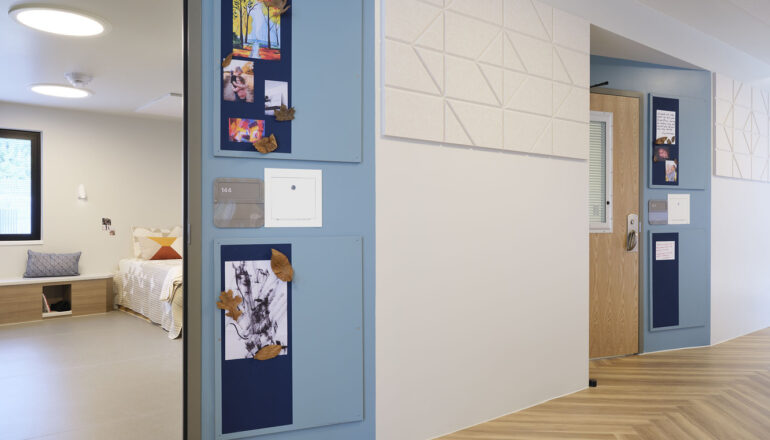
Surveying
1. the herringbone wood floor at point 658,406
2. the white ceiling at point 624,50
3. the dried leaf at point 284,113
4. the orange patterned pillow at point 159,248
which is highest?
the white ceiling at point 624,50

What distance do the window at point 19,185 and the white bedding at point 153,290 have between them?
3.87 ft

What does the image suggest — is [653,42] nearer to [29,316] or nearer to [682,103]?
[682,103]

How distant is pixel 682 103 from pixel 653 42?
0.85 m

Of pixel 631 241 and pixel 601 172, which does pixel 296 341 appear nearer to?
pixel 601 172

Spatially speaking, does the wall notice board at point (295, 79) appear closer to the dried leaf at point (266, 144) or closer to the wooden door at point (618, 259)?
the dried leaf at point (266, 144)

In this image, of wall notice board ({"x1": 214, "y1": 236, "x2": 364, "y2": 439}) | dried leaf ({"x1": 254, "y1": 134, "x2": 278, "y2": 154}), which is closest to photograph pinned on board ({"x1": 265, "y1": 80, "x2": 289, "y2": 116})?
dried leaf ({"x1": 254, "y1": 134, "x2": 278, "y2": 154})

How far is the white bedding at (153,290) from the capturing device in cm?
492

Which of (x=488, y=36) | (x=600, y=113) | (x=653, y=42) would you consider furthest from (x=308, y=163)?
(x=653, y=42)

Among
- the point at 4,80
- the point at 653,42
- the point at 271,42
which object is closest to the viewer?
the point at 271,42

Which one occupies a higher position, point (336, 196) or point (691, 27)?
point (691, 27)

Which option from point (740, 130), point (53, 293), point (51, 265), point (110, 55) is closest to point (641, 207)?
point (740, 130)

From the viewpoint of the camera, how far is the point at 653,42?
12.6ft

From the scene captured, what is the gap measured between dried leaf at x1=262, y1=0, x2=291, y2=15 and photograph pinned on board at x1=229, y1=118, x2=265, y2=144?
20.0 inches

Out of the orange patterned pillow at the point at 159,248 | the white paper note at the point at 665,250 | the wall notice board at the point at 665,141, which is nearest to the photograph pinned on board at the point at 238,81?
the wall notice board at the point at 665,141
